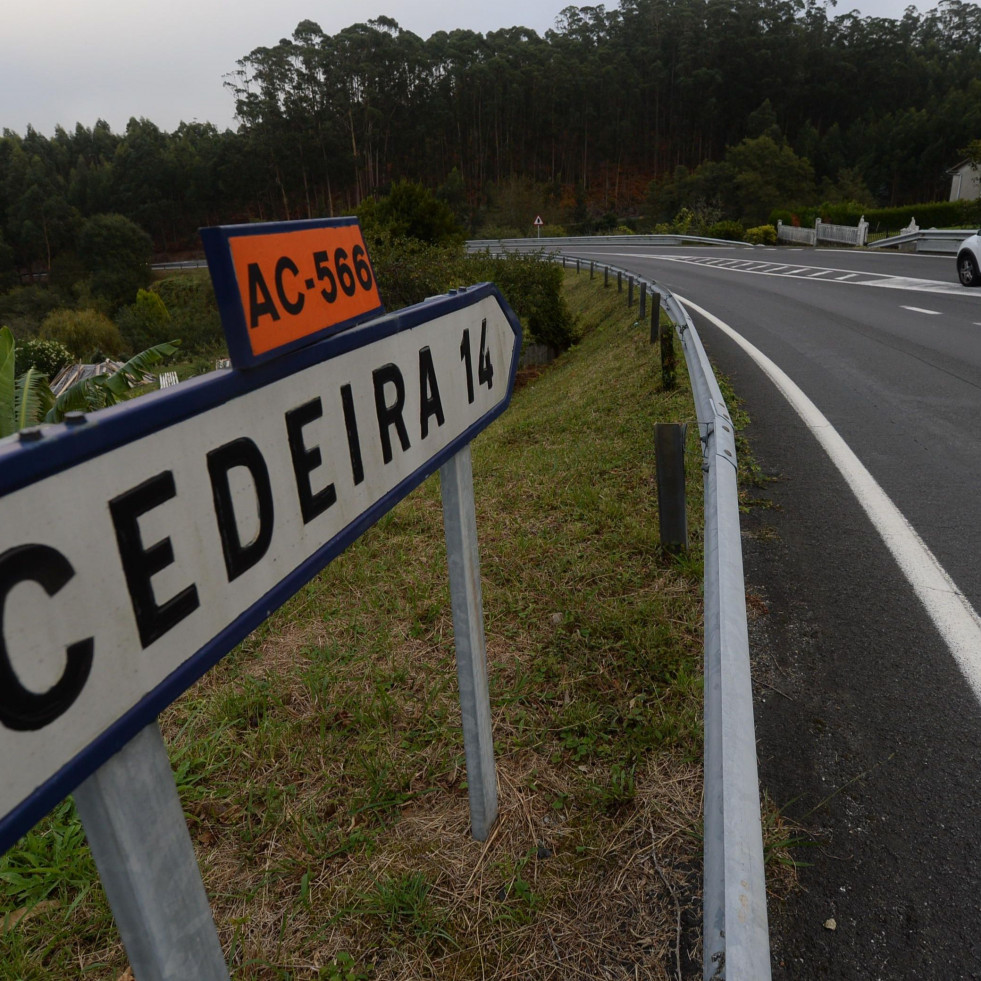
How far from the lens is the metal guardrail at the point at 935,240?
2219 cm

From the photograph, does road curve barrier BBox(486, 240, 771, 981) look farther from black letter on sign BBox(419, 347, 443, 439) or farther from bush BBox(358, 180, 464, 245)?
bush BBox(358, 180, 464, 245)

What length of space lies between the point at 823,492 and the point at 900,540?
32.2 inches

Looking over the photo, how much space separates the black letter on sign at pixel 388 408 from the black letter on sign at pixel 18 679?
2.84ft

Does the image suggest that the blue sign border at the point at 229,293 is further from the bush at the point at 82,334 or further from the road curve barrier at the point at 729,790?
the bush at the point at 82,334

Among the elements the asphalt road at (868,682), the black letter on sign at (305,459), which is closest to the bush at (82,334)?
the asphalt road at (868,682)

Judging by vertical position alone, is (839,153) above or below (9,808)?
above

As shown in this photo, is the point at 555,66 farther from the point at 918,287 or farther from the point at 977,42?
the point at 918,287

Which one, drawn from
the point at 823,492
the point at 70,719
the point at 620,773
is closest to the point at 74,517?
the point at 70,719

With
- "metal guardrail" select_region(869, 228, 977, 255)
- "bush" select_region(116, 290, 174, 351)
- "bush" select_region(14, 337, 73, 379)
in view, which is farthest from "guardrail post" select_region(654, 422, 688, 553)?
"bush" select_region(116, 290, 174, 351)

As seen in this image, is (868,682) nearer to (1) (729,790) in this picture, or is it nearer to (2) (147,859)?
(1) (729,790)

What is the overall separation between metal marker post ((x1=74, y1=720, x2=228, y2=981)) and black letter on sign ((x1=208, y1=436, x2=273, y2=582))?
0.27m

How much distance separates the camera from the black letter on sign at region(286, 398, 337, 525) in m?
1.31

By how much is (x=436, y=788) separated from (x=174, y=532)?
227 cm

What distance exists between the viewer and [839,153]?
78.7 metres
